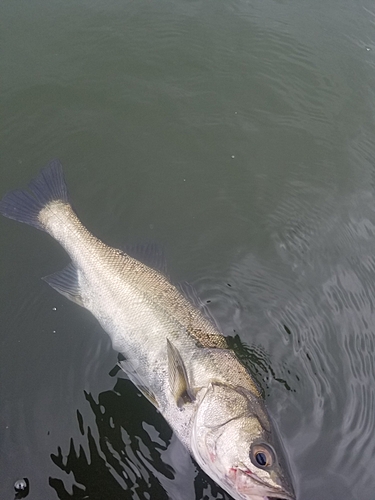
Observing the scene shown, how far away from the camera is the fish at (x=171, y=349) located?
2818mm

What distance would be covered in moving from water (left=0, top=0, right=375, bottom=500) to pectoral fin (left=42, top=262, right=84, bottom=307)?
0.76ft

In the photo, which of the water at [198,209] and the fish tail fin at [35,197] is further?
the fish tail fin at [35,197]

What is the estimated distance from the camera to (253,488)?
2674mm

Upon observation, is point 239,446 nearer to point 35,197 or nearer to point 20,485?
point 20,485

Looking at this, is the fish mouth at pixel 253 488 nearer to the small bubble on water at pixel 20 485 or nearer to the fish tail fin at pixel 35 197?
the small bubble on water at pixel 20 485

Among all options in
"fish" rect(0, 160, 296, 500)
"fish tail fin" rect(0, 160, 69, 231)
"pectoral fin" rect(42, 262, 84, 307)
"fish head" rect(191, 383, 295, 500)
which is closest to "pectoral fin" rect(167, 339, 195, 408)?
"fish" rect(0, 160, 296, 500)

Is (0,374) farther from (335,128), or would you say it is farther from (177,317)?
(335,128)

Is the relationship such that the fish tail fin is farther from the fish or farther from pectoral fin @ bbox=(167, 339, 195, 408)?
pectoral fin @ bbox=(167, 339, 195, 408)

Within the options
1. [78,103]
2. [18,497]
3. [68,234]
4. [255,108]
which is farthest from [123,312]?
[255,108]

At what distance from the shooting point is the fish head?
2.67 meters

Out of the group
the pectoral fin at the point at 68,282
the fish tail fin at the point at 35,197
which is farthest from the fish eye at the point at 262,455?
the fish tail fin at the point at 35,197

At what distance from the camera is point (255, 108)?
5.82 meters

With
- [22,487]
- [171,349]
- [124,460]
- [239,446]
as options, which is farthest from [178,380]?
[22,487]

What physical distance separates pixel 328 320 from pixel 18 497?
9.16 feet
